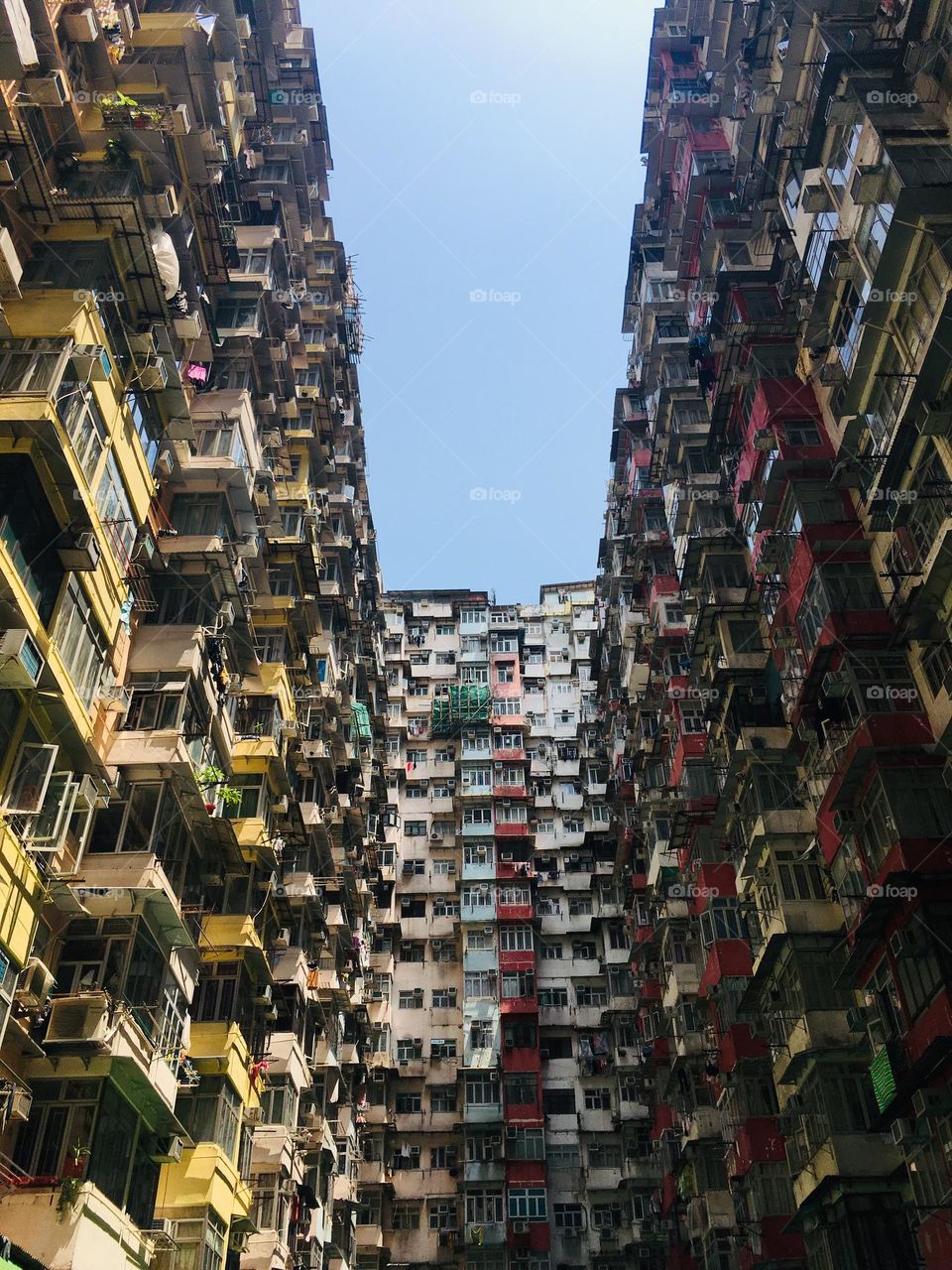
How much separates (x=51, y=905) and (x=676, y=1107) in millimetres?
26194

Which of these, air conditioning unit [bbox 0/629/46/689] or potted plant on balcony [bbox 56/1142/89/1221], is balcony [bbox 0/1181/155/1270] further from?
air conditioning unit [bbox 0/629/46/689]

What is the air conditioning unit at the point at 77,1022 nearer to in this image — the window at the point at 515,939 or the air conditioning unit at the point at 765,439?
the air conditioning unit at the point at 765,439

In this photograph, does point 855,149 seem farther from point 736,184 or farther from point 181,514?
point 181,514

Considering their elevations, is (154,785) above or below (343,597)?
below

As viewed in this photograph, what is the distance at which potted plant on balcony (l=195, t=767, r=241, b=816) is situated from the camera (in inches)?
879

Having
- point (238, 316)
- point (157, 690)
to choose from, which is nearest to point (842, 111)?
point (238, 316)

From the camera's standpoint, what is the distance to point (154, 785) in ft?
67.4

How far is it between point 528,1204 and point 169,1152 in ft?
96.3

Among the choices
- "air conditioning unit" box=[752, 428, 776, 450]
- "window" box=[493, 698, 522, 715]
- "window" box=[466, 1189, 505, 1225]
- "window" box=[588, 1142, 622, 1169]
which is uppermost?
"window" box=[493, 698, 522, 715]

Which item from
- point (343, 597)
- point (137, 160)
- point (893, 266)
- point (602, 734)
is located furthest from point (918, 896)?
point (602, 734)

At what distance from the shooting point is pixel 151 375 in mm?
21344

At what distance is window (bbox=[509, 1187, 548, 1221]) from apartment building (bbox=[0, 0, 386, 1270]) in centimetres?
932

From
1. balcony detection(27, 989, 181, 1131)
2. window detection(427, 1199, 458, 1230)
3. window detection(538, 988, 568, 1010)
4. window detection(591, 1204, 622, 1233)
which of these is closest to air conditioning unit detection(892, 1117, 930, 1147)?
balcony detection(27, 989, 181, 1131)

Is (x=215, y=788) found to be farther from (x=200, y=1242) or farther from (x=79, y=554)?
(x=200, y=1242)
